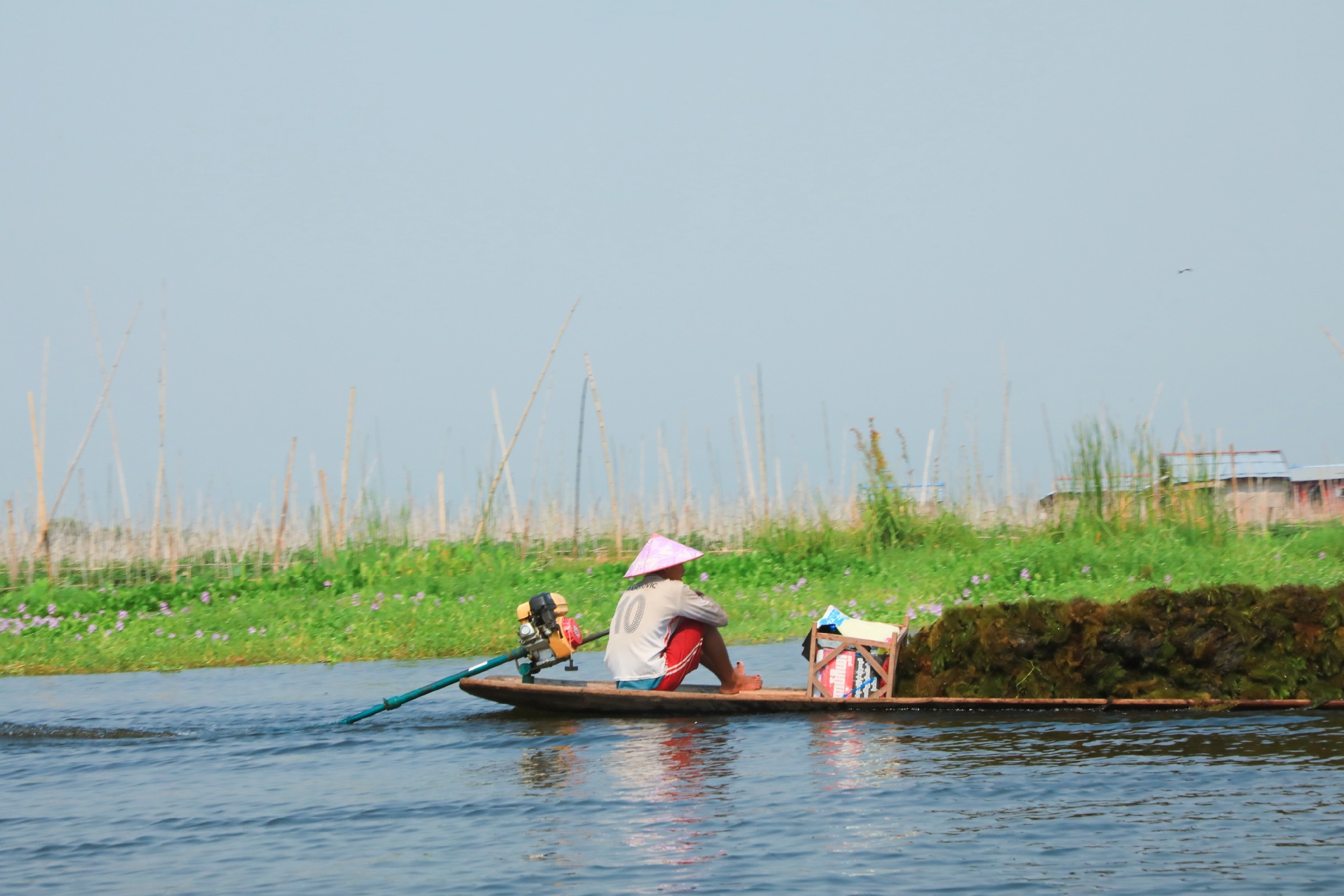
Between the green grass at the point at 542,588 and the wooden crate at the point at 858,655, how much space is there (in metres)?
4.87

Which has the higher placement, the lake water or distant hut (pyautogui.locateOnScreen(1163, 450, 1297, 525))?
distant hut (pyautogui.locateOnScreen(1163, 450, 1297, 525))

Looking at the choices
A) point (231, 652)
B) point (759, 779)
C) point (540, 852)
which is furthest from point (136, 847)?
point (231, 652)

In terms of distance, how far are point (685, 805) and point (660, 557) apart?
263cm

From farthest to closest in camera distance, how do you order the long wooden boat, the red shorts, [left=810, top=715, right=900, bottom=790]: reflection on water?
the red shorts < the long wooden boat < [left=810, top=715, right=900, bottom=790]: reflection on water

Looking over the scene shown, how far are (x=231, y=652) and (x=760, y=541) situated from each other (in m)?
7.56

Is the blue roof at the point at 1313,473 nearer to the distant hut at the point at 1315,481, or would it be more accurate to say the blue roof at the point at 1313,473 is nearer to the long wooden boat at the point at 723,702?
the distant hut at the point at 1315,481

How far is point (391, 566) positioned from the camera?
18312mm

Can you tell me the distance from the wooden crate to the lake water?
206 mm

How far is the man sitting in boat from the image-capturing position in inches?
352

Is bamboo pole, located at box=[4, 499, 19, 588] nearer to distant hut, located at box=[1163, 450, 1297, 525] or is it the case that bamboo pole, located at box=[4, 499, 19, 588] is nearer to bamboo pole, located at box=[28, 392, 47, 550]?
bamboo pole, located at box=[28, 392, 47, 550]

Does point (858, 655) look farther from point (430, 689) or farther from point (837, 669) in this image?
point (430, 689)

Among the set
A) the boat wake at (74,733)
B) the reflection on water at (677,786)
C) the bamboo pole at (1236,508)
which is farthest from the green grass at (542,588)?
the reflection on water at (677,786)

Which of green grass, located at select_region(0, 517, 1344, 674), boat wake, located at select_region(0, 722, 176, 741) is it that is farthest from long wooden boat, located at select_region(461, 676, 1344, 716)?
green grass, located at select_region(0, 517, 1344, 674)

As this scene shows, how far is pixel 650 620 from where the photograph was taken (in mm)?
→ 9117
